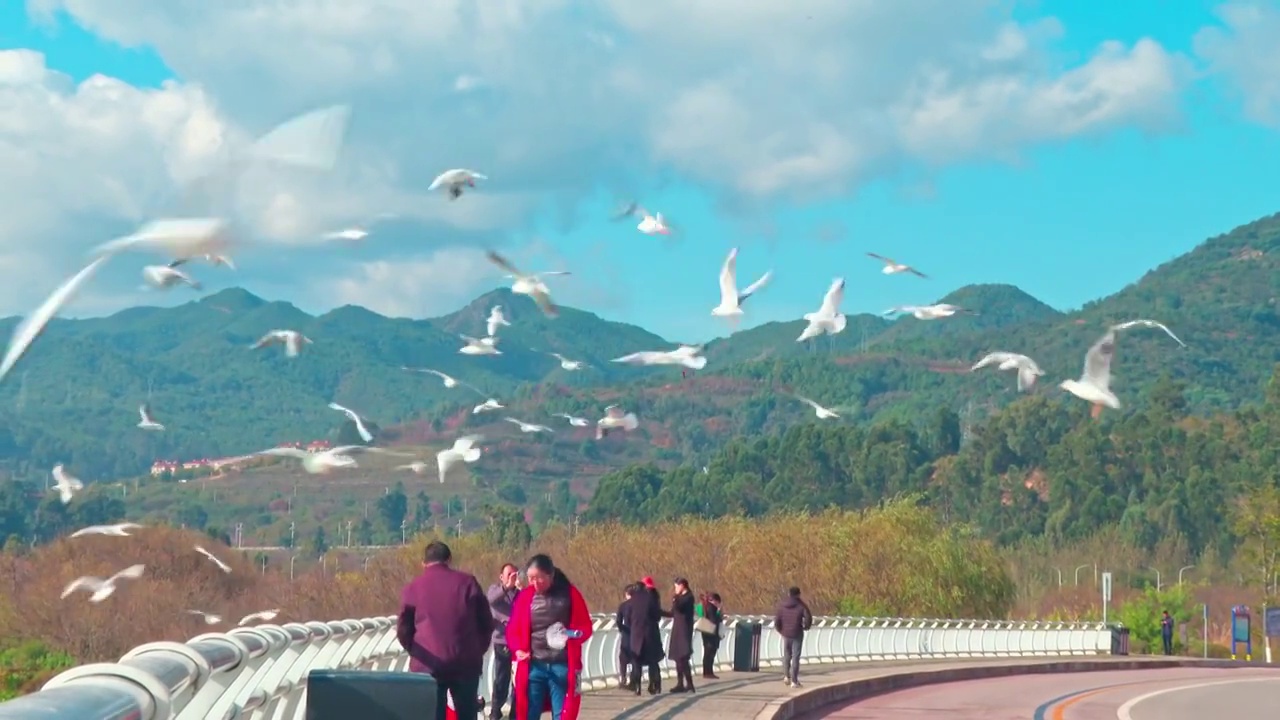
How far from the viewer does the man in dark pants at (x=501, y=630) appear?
50.3 feet

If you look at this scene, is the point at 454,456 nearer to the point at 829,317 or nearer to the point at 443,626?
the point at 829,317

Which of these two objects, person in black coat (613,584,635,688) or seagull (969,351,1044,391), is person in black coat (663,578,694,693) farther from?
seagull (969,351,1044,391)

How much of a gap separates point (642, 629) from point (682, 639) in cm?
144

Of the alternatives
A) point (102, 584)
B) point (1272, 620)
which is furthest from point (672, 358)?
point (102, 584)

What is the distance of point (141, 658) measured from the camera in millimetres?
6078

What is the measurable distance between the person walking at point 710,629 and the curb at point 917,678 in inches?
65.2

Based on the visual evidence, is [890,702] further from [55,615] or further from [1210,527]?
[1210,527]

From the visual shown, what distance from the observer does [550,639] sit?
12.9 meters

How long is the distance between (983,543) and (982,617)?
234 inches

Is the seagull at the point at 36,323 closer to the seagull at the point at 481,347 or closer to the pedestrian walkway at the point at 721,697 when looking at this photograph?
the pedestrian walkway at the point at 721,697

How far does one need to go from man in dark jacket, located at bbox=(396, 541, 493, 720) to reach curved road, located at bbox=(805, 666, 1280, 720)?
12.7 m

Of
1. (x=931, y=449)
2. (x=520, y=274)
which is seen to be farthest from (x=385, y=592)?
(x=931, y=449)

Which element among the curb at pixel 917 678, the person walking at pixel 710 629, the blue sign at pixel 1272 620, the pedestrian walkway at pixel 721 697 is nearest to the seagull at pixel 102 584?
the curb at pixel 917 678

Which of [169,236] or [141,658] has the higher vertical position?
[169,236]
